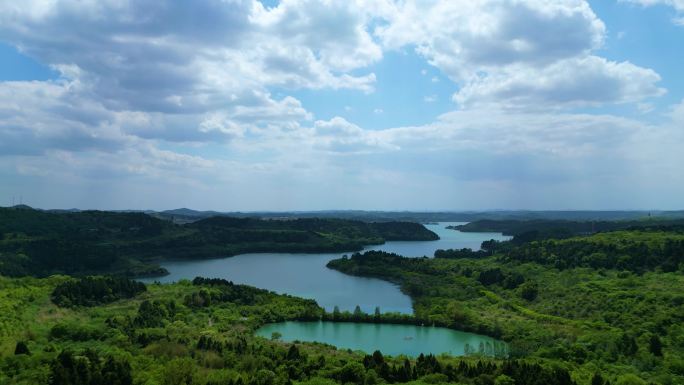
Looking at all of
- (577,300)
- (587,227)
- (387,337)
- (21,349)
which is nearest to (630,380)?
(387,337)

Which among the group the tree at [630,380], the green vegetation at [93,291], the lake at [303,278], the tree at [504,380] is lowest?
the lake at [303,278]

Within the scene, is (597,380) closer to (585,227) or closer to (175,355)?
(175,355)

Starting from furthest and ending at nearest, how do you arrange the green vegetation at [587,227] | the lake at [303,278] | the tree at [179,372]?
1. the green vegetation at [587,227]
2. the lake at [303,278]
3. the tree at [179,372]

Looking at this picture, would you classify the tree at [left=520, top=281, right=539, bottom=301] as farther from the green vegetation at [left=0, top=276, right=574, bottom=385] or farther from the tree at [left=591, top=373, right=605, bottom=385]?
the tree at [left=591, top=373, right=605, bottom=385]

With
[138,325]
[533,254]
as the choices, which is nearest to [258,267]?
[533,254]

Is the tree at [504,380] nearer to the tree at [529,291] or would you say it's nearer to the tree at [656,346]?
the tree at [656,346]

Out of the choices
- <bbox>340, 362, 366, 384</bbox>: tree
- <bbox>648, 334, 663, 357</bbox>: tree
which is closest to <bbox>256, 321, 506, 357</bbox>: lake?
<bbox>340, 362, 366, 384</bbox>: tree

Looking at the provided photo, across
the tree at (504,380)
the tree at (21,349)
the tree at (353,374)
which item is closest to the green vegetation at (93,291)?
the tree at (21,349)
